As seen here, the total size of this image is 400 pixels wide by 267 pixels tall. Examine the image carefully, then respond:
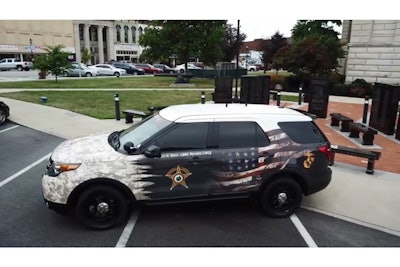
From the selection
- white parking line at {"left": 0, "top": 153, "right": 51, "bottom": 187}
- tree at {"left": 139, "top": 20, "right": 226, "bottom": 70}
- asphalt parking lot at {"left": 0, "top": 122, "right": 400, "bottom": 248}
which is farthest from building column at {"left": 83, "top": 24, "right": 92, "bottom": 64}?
asphalt parking lot at {"left": 0, "top": 122, "right": 400, "bottom": 248}

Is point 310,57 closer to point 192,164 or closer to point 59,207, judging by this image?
point 192,164

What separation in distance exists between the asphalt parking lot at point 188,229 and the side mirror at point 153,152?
1.00 m

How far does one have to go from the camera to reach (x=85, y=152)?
15.5 ft

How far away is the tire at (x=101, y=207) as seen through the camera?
4.52 metres

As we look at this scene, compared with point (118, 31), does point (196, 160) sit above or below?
below

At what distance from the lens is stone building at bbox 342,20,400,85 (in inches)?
891

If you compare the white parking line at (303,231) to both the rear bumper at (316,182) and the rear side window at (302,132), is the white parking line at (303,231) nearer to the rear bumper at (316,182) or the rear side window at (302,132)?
the rear bumper at (316,182)

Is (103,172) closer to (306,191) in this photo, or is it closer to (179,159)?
(179,159)

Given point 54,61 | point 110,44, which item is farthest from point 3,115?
point 110,44

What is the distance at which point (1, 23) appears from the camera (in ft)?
Result: 181

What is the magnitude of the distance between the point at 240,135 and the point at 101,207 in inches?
89.1

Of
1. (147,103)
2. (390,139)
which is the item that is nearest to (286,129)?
(390,139)

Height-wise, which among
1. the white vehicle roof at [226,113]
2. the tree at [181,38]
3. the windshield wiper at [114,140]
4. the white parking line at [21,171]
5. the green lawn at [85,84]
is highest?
the tree at [181,38]

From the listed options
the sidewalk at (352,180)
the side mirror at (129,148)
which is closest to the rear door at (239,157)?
the side mirror at (129,148)
